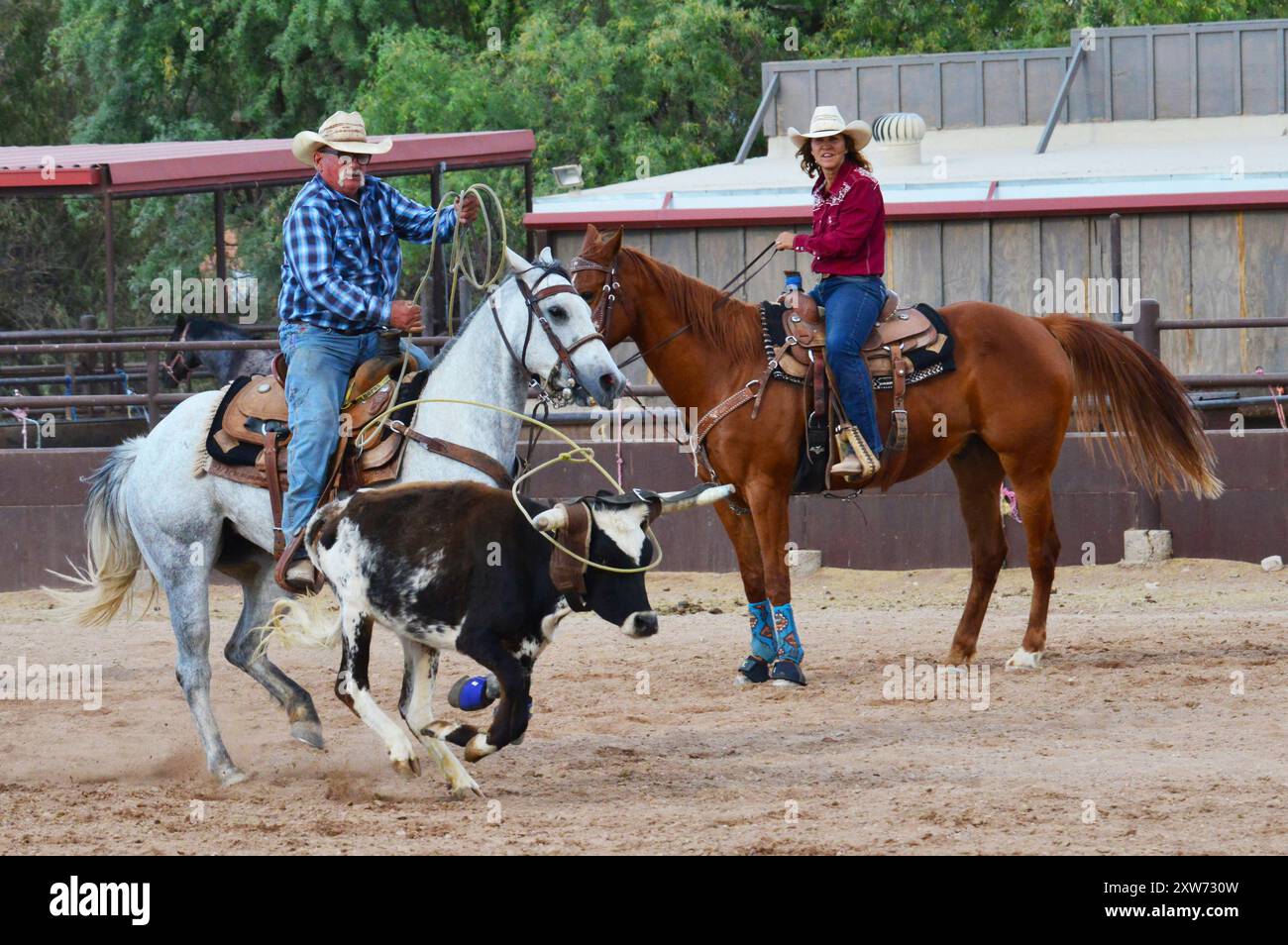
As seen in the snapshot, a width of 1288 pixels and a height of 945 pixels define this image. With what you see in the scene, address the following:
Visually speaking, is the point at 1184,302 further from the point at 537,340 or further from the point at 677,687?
the point at 537,340

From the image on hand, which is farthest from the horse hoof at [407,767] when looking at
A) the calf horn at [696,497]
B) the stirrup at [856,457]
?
the stirrup at [856,457]

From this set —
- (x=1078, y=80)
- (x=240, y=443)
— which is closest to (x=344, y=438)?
(x=240, y=443)

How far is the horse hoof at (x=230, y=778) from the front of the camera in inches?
278

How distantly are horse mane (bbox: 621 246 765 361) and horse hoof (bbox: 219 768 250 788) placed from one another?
336cm

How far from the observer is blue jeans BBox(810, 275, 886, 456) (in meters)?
8.74

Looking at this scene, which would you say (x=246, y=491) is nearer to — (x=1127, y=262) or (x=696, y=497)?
(x=696, y=497)

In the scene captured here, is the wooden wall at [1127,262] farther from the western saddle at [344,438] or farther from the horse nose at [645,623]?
the horse nose at [645,623]

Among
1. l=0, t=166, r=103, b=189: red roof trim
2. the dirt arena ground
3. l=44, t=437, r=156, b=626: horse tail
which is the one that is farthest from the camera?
l=0, t=166, r=103, b=189: red roof trim

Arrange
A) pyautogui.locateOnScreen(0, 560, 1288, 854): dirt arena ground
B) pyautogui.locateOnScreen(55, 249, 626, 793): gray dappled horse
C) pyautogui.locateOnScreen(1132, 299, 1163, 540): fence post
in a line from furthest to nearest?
pyautogui.locateOnScreen(1132, 299, 1163, 540): fence post
pyautogui.locateOnScreen(55, 249, 626, 793): gray dappled horse
pyautogui.locateOnScreen(0, 560, 1288, 854): dirt arena ground

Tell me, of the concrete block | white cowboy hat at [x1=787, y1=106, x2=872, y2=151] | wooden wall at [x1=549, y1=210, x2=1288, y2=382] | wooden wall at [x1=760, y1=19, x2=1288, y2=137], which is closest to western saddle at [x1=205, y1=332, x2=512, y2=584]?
white cowboy hat at [x1=787, y1=106, x2=872, y2=151]

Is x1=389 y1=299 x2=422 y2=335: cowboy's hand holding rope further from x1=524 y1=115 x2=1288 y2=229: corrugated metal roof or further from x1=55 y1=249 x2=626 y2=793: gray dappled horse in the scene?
x1=524 y1=115 x2=1288 y2=229: corrugated metal roof

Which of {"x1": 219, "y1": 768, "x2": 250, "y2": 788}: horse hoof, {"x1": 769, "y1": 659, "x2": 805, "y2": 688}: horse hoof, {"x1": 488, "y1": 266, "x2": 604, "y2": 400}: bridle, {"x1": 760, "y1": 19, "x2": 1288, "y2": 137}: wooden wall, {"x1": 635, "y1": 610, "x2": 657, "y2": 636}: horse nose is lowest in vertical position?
{"x1": 219, "y1": 768, "x2": 250, "y2": 788}: horse hoof

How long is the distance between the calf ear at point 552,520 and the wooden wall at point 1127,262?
33.4 ft

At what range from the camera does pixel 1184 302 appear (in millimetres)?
15922
